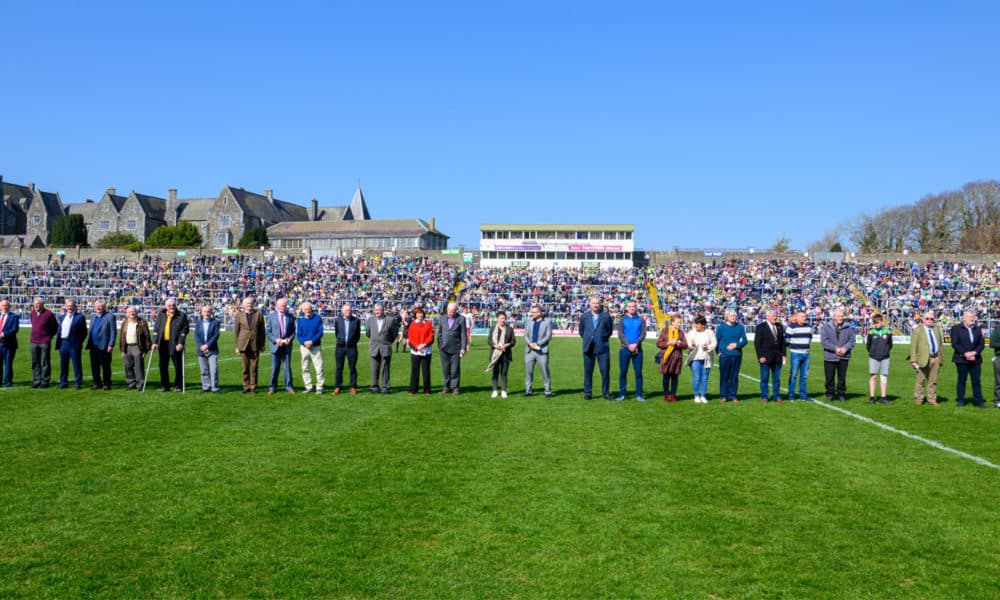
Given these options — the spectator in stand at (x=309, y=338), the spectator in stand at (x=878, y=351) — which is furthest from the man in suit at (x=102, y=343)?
the spectator in stand at (x=878, y=351)

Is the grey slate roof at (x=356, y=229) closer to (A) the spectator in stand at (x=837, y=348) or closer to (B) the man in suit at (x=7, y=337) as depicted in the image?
(B) the man in suit at (x=7, y=337)

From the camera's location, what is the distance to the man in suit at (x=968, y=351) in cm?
1371

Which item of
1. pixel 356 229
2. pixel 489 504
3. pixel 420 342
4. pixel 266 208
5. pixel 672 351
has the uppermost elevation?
pixel 266 208

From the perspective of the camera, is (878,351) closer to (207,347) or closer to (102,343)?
(207,347)

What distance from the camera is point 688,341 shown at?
546 inches

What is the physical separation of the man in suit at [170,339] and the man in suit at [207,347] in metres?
0.29

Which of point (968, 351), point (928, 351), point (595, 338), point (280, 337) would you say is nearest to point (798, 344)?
point (928, 351)

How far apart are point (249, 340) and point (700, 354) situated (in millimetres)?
8789

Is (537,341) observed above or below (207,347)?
above

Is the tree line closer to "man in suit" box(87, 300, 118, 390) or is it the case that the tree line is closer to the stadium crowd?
the stadium crowd

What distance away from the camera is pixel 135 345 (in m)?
14.6

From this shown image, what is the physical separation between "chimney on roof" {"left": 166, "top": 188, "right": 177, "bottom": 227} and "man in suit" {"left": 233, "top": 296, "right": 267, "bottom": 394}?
93.7 m

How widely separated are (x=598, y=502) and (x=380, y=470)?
8.48 feet

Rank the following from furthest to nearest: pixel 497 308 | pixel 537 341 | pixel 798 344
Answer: pixel 497 308 → pixel 537 341 → pixel 798 344
